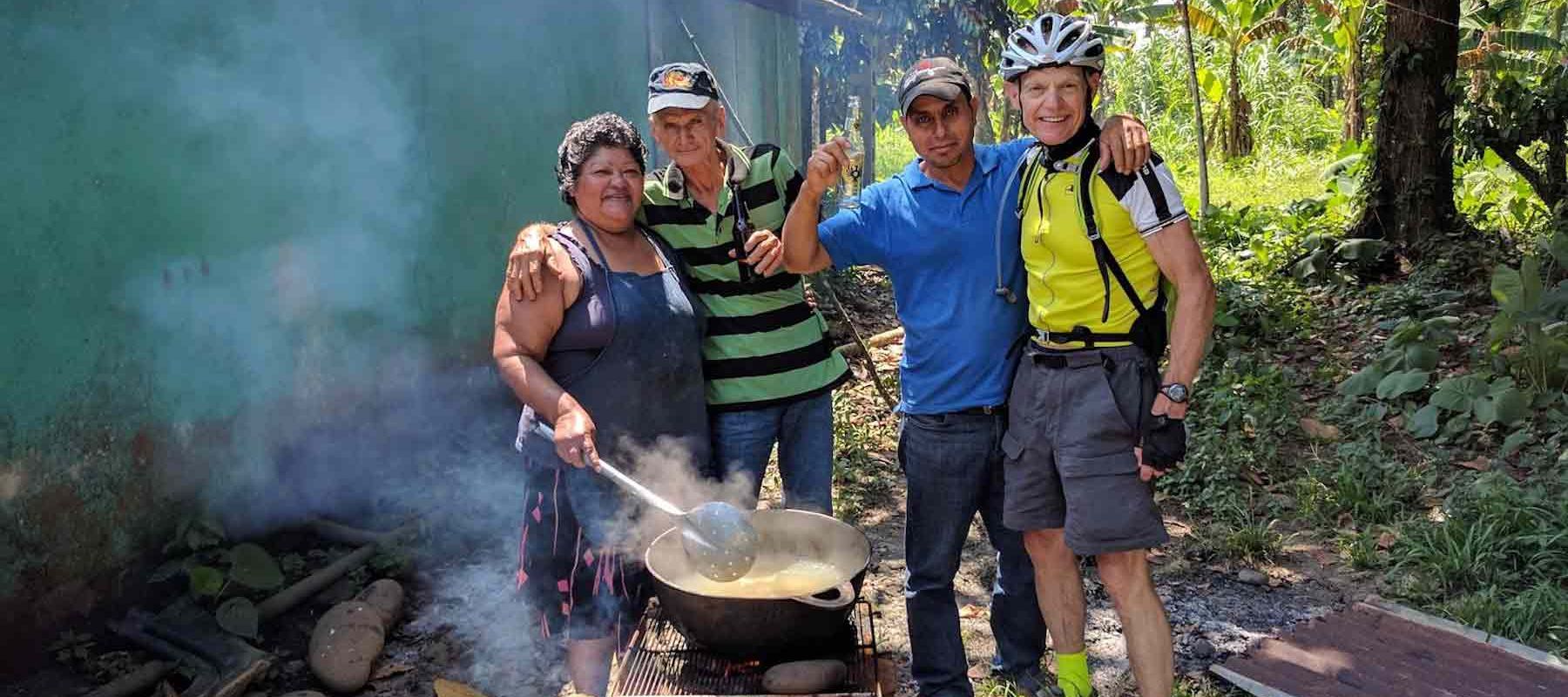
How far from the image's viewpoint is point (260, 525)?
4902 mm

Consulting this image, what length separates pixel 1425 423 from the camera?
246 inches

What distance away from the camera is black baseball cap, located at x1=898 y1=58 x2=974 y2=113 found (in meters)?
3.12

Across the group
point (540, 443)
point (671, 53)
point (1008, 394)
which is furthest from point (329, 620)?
point (671, 53)

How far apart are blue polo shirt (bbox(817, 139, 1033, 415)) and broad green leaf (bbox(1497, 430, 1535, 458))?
409 centimetres

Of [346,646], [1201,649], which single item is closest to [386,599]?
[346,646]

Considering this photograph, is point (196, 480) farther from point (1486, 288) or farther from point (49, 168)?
point (1486, 288)

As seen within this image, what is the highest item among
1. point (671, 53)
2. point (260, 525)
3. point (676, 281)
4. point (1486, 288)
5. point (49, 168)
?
point (671, 53)

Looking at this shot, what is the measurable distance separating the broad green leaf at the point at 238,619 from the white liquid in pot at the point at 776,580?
220 centimetres

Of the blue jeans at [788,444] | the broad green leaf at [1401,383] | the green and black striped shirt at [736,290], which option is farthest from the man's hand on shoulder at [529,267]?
the broad green leaf at [1401,383]

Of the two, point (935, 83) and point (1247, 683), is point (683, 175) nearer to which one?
point (935, 83)

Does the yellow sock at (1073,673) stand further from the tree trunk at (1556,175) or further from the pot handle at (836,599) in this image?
the tree trunk at (1556,175)

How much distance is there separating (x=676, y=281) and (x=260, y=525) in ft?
9.11

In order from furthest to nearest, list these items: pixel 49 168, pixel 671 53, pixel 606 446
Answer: pixel 671 53 < pixel 49 168 < pixel 606 446

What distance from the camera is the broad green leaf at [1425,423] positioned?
20.4 feet
